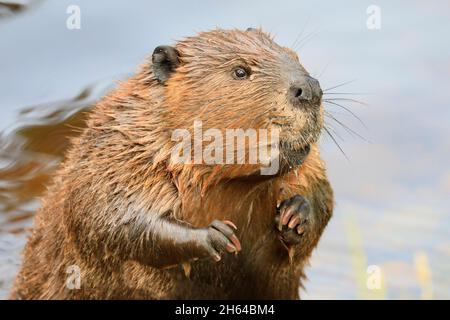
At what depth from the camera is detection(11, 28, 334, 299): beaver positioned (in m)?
6.83

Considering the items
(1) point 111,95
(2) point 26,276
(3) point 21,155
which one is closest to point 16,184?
(3) point 21,155

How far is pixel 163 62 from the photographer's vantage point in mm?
7223

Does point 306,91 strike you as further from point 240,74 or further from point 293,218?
point 293,218

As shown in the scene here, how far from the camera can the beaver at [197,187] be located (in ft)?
22.4

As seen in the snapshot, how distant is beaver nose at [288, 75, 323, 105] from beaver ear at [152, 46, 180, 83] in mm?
878

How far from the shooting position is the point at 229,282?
743 centimetres

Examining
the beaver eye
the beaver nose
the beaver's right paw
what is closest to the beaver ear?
the beaver eye

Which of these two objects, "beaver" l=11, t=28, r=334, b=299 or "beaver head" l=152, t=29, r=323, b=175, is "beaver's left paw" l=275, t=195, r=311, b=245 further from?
"beaver head" l=152, t=29, r=323, b=175

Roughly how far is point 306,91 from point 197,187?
3.04 ft

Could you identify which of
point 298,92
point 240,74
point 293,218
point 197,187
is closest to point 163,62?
point 240,74

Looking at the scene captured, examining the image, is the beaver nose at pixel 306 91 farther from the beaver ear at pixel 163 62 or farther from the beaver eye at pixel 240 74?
the beaver ear at pixel 163 62

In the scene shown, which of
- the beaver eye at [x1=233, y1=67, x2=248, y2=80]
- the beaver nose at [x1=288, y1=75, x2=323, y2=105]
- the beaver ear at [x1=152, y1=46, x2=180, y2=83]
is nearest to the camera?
the beaver nose at [x1=288, y1=75, x2=323, y2=105]
